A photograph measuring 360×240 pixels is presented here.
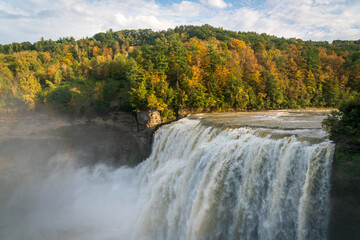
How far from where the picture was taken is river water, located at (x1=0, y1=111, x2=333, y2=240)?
24.9 feet

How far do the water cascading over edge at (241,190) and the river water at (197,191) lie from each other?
35mm

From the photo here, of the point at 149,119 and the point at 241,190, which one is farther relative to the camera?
the point at 149,119

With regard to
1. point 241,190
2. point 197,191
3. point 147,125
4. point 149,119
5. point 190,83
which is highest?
point 190,83

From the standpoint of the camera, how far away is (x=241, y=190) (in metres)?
9.05

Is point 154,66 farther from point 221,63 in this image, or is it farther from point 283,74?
point 283,74

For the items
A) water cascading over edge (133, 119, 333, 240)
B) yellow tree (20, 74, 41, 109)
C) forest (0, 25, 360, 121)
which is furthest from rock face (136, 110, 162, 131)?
yellow tree (20, 74, 41, 109)

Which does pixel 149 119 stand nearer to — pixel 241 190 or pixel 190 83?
pixel 190 83

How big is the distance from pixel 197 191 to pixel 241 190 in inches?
97.3

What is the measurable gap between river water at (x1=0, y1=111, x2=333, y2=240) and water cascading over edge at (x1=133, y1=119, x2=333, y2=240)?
0.12ft

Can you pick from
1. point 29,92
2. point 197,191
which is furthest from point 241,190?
point 29,92

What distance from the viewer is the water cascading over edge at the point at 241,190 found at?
716cm

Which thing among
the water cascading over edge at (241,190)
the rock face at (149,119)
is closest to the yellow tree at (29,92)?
the rock face at (149,119)

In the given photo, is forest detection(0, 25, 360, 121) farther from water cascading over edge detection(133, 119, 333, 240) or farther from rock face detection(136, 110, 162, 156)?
water cascading over edge detection(133, 119, 333, 240)

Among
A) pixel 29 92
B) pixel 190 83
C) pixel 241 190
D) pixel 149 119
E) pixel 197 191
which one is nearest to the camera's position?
pixel 241 190
